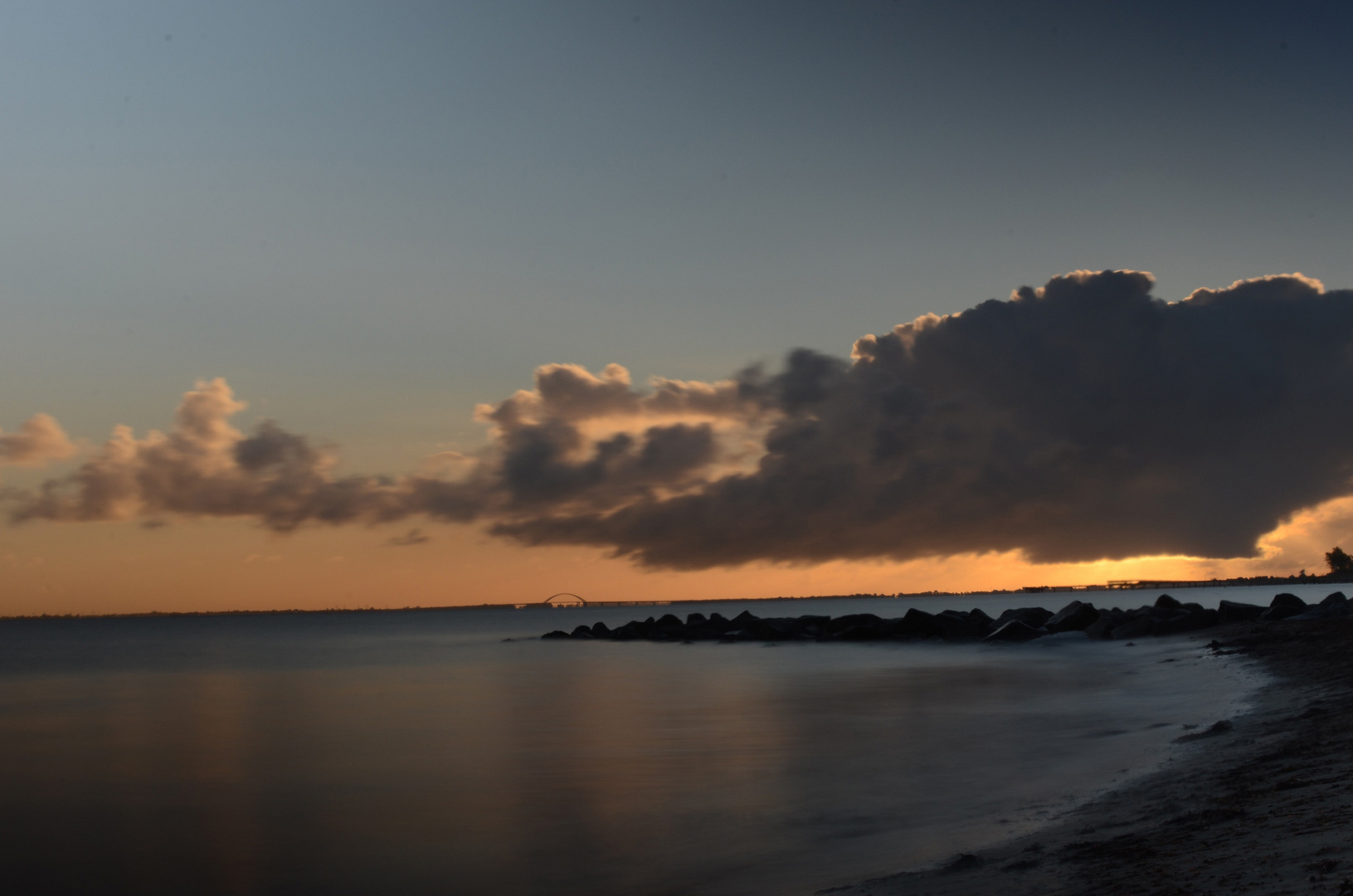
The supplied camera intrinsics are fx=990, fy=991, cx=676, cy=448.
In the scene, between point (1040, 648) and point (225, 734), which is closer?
point (225, 734)

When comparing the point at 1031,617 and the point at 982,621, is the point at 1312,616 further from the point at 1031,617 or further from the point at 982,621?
the point at 982,621

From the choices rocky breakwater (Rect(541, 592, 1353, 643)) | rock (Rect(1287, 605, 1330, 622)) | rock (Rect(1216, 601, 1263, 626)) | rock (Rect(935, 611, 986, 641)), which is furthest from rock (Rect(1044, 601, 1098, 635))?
rock (Rect(1287, 605, 1330, 622))

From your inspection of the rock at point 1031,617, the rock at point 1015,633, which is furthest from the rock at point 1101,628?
the rock at point 1031,617

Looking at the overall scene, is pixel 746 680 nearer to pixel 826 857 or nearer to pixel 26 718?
pixel 26 718

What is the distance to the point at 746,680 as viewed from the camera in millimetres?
38344

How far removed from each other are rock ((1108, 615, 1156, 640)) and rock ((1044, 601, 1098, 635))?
3.86 m

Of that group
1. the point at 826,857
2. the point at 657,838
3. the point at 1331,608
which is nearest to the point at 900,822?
the point at 826,857

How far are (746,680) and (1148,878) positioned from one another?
31.7 m

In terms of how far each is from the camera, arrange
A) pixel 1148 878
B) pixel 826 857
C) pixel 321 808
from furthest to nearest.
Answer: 1. pixel 321 808
2. pixel 826 857
3. pixel 1148 878

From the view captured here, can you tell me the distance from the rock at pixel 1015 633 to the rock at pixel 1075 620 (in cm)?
114

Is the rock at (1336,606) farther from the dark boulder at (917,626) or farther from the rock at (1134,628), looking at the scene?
the dark boulder at (917,626)

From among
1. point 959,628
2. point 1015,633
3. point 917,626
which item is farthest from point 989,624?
point 1015,633

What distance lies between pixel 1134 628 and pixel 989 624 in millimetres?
15466

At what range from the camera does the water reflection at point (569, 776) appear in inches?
448
